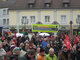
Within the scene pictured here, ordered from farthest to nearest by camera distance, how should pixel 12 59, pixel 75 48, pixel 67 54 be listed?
pixel 75 48
pixel 67 54
pixel 12 59

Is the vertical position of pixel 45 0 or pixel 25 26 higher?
pixel 45 0

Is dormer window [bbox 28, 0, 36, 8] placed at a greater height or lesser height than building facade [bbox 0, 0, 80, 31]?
greater

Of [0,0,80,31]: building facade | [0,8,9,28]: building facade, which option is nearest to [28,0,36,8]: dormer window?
[0,0,80,31]: building facade

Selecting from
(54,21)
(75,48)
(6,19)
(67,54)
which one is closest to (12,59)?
(67,54)

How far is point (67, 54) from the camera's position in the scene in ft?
29.4

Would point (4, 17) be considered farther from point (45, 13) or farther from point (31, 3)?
point (45, 13)

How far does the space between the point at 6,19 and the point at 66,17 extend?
52.0 feet

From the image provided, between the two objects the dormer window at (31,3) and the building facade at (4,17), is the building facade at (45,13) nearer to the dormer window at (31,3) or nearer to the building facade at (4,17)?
the dormer window at (31,3)

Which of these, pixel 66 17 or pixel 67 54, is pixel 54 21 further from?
pixel 67 54

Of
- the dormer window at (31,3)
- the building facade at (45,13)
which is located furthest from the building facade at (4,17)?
the dormer window at (31,3)

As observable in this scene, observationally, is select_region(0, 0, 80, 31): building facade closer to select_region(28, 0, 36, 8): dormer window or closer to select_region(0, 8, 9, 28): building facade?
select_region(28, 0, 36, 8): dormer window

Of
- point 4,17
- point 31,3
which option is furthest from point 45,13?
point 4,17

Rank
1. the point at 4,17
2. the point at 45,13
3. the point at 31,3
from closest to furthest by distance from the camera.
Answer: the point at 45,13
the point at 31,3
the point at 4,17

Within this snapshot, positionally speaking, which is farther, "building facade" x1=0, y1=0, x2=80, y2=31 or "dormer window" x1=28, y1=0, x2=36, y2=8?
"dormer window" x1=28, y1=0, x2=36, y2=8
